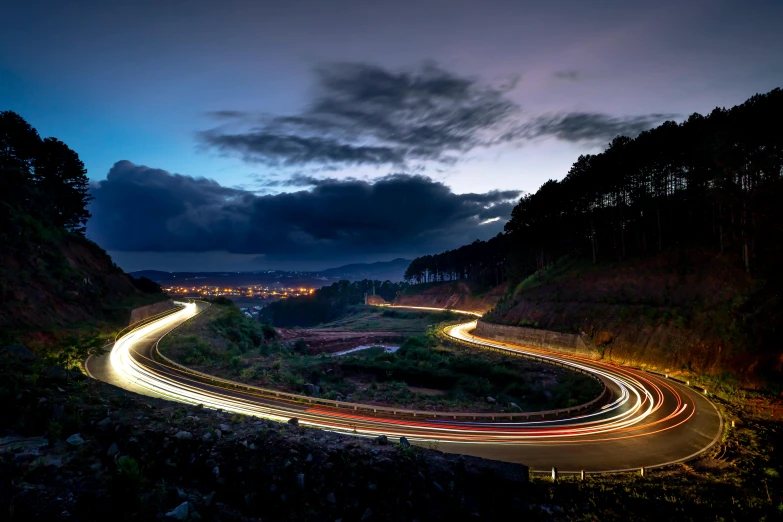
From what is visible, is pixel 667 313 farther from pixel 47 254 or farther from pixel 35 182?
pixel 35 182

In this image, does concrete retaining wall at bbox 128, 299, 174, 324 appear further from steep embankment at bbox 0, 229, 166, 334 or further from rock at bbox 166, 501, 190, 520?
rock at bbox 166, 501, 190, 520

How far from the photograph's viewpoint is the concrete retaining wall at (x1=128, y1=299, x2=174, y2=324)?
49272 millimetres

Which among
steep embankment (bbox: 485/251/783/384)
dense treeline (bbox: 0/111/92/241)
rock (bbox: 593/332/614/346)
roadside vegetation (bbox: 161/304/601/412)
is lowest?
roadside vegetation (bbox: 161/304/601/412)

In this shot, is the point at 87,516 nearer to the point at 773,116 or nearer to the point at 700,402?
the point at 700,402

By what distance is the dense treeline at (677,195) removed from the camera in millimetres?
A: 36594

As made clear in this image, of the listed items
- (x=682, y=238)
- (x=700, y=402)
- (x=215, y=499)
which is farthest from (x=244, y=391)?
(x=682, y=238)

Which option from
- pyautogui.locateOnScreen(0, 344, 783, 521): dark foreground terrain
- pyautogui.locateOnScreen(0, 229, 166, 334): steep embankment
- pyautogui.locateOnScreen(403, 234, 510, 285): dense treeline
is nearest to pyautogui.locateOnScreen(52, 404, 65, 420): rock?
pyautogui.locateOnScreen(0, 344, 783, 521): dark foreground terrain

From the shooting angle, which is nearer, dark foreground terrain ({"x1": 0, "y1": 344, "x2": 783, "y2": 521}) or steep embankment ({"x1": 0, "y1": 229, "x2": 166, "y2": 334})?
dark foreground terrain ({"x1": 0, "y1": 344, "x2": 783, "y2": 521})

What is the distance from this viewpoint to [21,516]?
6812 mm

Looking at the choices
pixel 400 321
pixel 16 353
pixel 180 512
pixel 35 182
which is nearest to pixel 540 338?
pixel 180 512

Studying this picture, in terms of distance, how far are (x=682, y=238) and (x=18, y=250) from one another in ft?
246

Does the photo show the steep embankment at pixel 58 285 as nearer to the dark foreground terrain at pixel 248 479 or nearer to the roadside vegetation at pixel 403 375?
the roadside vegetation at pixel 403 375

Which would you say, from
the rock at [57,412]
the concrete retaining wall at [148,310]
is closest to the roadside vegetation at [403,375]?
the concrete retaining wall at [148,310]

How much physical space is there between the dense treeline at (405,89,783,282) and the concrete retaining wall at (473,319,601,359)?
15.4 meters
